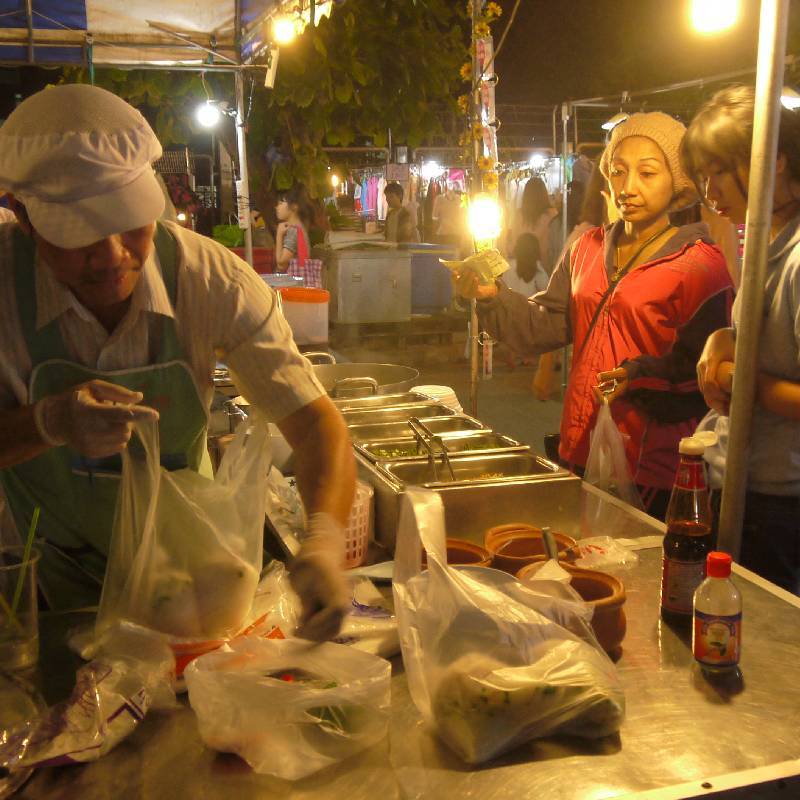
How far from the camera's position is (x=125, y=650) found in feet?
4.55

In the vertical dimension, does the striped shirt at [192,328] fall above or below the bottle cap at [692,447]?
above

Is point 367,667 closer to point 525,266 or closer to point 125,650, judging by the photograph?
point 125,650

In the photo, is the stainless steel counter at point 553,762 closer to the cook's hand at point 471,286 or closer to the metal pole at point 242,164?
the cook's hand at point 471,286

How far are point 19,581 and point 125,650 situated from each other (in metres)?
0.21

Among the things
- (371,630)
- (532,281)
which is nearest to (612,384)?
(371,630)

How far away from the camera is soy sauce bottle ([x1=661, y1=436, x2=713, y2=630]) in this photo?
1.61m

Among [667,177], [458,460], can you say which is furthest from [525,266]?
[458,460]

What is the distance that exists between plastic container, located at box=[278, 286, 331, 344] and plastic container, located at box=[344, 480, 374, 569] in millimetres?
2898

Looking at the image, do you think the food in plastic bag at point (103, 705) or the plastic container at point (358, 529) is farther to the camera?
the plastic container at point (358, 529)

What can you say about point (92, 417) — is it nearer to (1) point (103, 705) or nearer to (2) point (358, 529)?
(1) point (103, 705)

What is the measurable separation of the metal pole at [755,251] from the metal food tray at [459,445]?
0.67m

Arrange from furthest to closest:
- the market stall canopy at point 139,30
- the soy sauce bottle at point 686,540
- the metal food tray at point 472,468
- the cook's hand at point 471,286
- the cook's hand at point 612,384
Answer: the market stall canopy at point 139,30 < the cook's hand at point 471,286 < the cook's hand at point 612,384 < the metal food tray at point 472,468 < the soy sauce bottle at point 686,540

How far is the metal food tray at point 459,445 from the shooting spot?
2393 mm

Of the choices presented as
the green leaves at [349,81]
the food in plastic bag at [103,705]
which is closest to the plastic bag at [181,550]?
the food in plastic bag at [103,705]
